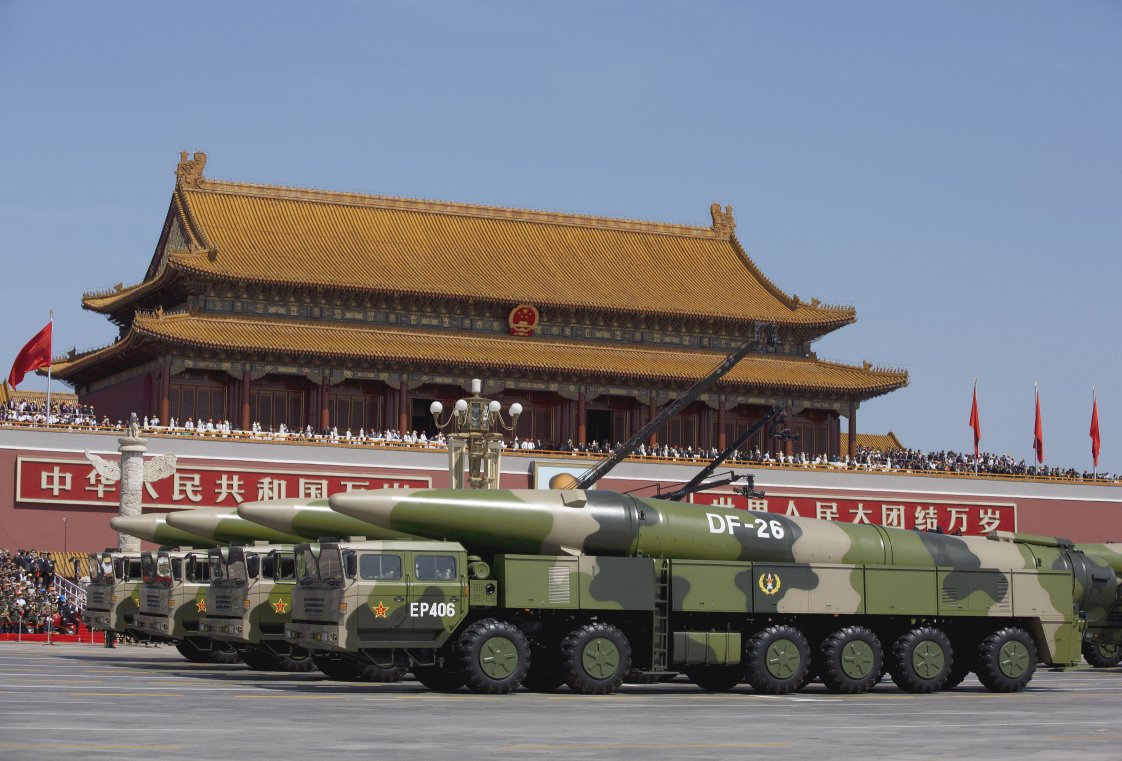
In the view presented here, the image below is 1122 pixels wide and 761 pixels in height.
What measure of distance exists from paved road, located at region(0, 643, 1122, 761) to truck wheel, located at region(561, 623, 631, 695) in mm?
367

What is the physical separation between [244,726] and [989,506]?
56.8 metres

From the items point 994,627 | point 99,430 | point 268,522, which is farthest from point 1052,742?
point 99,430

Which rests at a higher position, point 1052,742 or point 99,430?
point 99,430

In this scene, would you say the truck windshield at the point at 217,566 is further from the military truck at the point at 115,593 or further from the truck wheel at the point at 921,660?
the truck wheel at the point at 921,660

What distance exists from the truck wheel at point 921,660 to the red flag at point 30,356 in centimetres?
3821

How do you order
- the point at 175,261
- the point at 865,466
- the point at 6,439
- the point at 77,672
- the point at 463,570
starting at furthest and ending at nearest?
1. the point at 865,466
2. the point at 175,261
3. the point at 6,439
4. the point at 77,672
5. the point at 463,570

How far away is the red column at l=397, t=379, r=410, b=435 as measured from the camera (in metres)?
68.6

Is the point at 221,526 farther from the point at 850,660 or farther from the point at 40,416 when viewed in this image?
the point at 40,416

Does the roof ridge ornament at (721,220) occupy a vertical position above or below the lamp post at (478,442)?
above

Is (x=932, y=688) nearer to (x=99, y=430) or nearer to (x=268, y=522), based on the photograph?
(x=268, y=522)

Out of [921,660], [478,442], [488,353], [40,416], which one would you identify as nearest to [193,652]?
[478,442]

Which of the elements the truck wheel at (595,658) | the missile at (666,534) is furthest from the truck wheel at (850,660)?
the truck wheel at (595,658)

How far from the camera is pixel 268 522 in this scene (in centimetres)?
3256

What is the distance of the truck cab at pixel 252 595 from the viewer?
102 ft
